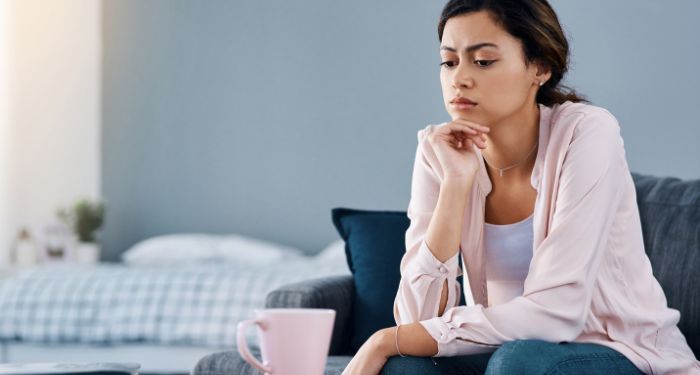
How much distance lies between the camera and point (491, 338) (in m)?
1.45

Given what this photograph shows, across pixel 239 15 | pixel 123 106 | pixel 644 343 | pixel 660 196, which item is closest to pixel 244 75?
pixel 239 15

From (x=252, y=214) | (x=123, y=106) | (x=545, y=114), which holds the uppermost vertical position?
(x=545, y=114)

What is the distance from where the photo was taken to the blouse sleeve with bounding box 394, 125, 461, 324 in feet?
5.40

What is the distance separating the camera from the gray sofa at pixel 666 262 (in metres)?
1.91

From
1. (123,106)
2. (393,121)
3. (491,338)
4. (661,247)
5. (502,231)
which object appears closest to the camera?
(491,338)

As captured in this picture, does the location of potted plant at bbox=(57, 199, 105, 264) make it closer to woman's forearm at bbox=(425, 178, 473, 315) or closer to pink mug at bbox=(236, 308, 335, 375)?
woman's forearm at bbox=(425, 178, 473, 315)

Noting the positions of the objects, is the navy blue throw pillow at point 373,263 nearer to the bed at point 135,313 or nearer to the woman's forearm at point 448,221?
the woman's forearm at point 448,221

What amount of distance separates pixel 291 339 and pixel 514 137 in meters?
0.91

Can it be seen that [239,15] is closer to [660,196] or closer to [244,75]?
[244,75]

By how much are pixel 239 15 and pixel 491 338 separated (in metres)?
3.93

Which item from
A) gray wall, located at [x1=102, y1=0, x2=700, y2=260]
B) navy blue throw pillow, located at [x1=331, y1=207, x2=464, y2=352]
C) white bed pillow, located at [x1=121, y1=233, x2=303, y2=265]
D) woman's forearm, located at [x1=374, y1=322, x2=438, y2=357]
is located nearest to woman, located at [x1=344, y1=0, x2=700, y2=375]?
woman's forearm, located at [x1=374, y1=322, x2=438, y2=357]

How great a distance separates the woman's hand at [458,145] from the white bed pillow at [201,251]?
285cm

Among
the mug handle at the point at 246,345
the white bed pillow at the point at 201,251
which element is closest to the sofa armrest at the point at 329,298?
the mug handle at the point at 246,345

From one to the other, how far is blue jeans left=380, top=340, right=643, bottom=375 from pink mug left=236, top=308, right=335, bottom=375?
1.32ft
